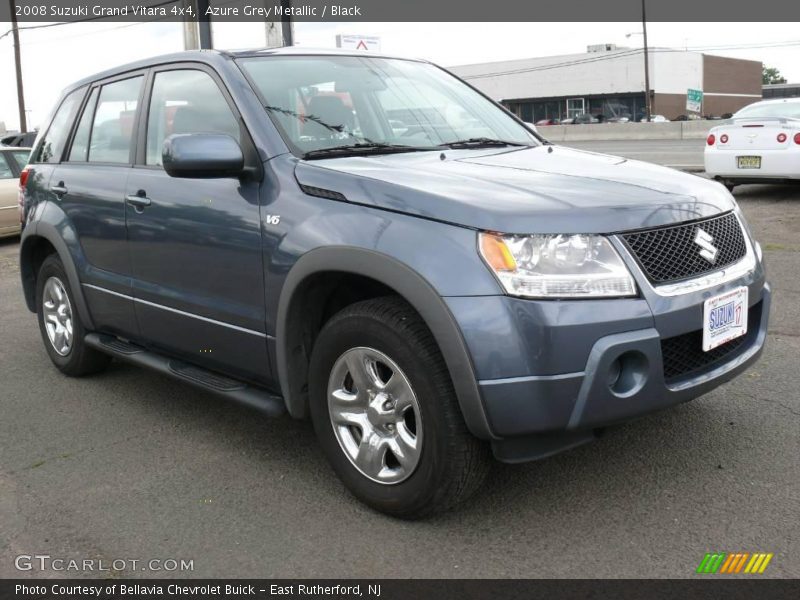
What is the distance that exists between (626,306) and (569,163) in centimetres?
101

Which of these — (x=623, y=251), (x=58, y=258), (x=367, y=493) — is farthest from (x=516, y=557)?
(x=58, y=258)

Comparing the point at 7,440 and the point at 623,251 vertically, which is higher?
the point at 623,251

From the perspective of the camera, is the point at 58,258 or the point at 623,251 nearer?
the point at 623,251

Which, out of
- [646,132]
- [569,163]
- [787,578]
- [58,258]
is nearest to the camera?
[787,578]

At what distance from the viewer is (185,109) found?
160 inches

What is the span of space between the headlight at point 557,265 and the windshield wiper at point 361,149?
1.02 metres

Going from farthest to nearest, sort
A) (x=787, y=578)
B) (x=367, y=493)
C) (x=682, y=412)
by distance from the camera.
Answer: (x=682, y=412) < (x=367, y=493) < (x=787, y=578)

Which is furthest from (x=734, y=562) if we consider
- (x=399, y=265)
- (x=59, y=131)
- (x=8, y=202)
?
(x=8, y=202)

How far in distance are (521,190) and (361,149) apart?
924 millimetres

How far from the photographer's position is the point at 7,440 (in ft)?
13.9

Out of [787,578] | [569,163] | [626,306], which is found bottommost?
[787,578]

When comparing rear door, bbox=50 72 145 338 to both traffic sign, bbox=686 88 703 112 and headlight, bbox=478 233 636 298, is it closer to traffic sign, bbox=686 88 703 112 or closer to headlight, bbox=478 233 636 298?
headlight, bbox=478 233 636 298

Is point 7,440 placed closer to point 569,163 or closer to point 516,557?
point 516,557

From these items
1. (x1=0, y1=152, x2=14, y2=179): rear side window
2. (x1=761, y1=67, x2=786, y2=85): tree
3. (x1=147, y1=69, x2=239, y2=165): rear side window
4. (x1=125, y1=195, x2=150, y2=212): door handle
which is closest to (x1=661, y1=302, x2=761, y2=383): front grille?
(x1=147, y1=69, x2=239, y2=165): rear side window
